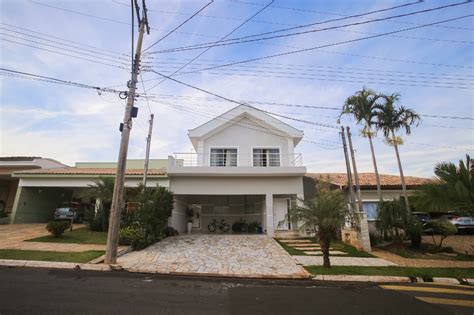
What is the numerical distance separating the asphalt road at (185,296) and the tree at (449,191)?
457 cm

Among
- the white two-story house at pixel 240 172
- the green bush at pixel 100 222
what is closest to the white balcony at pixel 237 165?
the white two-story house at pixel 240 172

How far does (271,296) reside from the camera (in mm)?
6180

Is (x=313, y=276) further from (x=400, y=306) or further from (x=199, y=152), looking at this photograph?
(x=199, y=152)

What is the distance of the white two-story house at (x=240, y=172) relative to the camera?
17391 millimetres

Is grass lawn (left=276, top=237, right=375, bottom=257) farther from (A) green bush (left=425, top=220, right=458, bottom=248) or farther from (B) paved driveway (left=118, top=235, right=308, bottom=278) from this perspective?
(A) green bush (left=425, top=220, right=458, bottom=248)

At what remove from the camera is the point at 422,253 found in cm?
1240

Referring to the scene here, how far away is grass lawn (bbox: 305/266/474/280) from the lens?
8.60 metres

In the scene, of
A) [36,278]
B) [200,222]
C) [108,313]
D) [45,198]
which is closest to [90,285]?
[36,278]

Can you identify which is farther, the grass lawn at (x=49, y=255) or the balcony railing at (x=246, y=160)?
the balcony railing at (x=246, y=160)

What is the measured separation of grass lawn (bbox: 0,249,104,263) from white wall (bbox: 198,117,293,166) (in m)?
10.3

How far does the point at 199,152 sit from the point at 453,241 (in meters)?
16.1

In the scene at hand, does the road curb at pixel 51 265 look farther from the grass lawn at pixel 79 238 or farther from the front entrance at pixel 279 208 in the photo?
the front entrance at pixel 279 208

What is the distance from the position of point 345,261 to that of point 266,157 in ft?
32.6

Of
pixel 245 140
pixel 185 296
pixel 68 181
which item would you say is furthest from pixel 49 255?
pixel 245 140
